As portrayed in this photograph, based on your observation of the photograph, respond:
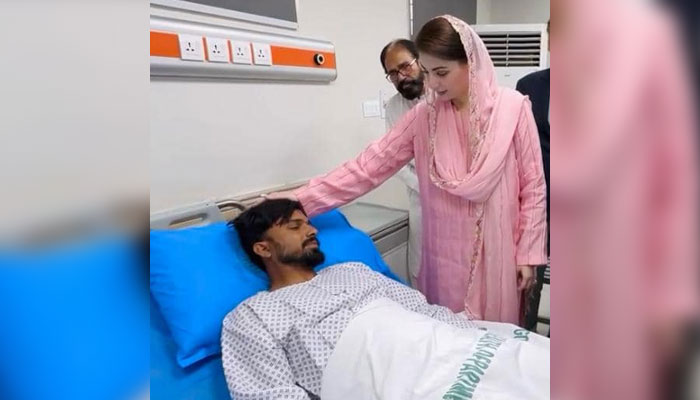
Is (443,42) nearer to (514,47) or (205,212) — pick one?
(205,212)

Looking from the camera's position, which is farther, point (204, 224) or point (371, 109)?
point (371, 109)

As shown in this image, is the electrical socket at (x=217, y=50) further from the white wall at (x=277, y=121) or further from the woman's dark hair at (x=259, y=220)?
the woman's dark hair at (x=259, y=220)

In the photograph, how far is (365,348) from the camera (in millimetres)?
1195

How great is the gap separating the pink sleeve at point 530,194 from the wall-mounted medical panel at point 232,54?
3.23 ft

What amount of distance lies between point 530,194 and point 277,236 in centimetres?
80

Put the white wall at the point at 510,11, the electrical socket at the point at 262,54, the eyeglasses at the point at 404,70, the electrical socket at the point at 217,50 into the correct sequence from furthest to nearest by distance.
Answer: the white wall at the point at 510,11, the eyeglasses at the point at 404,70, the electrical socket at the point at 262,54, the electrical socket at the point at 217,50

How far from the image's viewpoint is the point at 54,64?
0.27 metres

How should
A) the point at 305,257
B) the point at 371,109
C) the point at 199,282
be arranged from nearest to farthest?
1. the point at 199,282
2. the point at 305,257
3. the point at 371,109

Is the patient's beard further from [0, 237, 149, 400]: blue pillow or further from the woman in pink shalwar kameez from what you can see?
[0, 237, 149, 400]: blue pillow

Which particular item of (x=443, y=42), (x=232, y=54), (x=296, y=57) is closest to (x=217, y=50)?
(x=232, y=54)

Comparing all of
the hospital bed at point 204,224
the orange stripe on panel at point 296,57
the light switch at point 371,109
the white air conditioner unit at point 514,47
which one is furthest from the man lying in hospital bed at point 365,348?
the white air conditioner unit at point 514,47

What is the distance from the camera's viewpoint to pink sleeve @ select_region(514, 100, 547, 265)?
4.75 feet

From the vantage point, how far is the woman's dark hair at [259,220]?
157 centimetres

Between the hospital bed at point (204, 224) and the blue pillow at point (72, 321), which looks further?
the hospital bed at point (204, 224)
